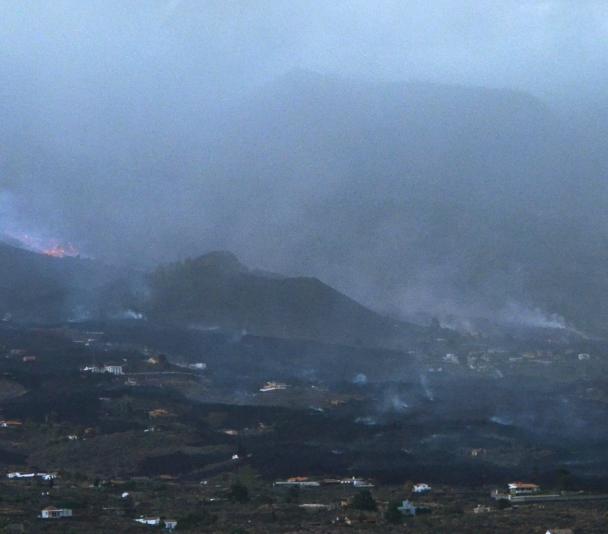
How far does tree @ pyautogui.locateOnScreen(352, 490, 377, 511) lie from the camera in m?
64.6

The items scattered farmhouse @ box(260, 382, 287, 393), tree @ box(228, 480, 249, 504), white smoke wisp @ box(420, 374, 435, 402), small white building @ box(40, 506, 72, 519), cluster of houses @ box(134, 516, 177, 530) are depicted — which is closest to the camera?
cluster of houses @ box(134, 516, 177, 530)

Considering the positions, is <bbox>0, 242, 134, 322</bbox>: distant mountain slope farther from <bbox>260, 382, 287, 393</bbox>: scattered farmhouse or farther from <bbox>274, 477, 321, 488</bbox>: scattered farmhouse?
<bbox>274, 477, 321, 488</bbox>: scattered farmhouse

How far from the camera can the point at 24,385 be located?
115688 mm

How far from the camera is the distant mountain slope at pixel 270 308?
152625 mm

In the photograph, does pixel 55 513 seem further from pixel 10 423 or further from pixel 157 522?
pixel 10 423

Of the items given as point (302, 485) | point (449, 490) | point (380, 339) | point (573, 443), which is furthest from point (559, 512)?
point (380, 339)

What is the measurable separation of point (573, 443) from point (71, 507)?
40.4 metres

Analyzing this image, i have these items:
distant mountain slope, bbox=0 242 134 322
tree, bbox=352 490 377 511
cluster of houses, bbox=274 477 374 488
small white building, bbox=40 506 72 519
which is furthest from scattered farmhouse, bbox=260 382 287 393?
small white building, bbox=40 506 72 519

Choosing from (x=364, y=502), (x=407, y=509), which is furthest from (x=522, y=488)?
(x=364, y=502)

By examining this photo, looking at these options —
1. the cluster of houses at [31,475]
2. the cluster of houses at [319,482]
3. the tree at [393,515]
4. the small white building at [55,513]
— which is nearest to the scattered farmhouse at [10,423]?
the cluster of houses at [31,475]

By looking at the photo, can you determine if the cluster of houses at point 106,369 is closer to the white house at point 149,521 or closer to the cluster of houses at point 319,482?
the cluster of houses at point 319,482

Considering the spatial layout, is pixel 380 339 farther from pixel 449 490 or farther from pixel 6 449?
pixel 449 490

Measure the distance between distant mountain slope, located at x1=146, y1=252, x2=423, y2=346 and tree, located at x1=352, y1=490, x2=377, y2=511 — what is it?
274 feet

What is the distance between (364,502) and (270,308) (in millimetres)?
91789
